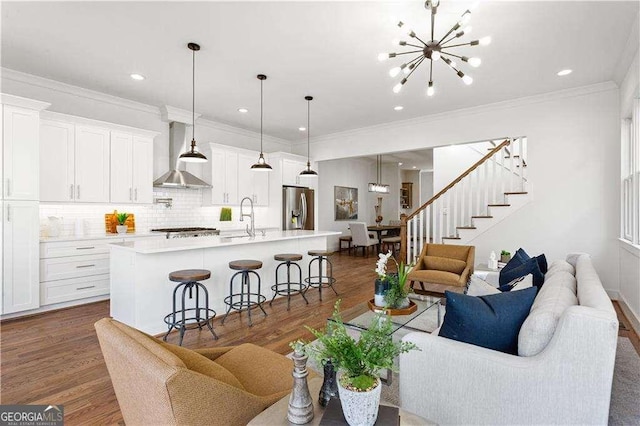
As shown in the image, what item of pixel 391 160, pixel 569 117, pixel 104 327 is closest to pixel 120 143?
pixel 104 327

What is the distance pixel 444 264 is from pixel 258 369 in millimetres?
3730

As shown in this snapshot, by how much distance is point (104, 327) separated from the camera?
129cm

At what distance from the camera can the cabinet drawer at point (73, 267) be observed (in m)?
4.04

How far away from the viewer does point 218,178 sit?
6.20 m

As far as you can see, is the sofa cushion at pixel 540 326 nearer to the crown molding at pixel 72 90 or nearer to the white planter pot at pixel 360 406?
the white planter pot at pixel 360 406

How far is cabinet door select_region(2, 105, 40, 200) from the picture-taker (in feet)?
12.0

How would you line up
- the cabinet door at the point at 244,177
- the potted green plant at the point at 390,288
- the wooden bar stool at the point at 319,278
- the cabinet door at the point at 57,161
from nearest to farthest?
1. the potted green plant at the point at 390,288
2. the cabinet door at the point at 57,161
3. the wooden bar stool at the point at 319,278
4. the cabinet door at the point at 244,177

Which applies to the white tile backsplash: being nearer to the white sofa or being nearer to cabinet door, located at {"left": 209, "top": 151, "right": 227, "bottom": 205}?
cabinet door, located at {"left": 209, "top": 151, "right": 227, "bottom": 205}

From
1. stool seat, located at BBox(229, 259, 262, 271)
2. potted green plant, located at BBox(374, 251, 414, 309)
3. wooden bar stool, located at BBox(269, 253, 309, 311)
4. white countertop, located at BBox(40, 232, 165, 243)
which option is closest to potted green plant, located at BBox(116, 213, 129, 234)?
white countertop, located at BBox(40, 232, 165, 243)

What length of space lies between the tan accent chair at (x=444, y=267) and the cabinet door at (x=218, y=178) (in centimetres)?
380

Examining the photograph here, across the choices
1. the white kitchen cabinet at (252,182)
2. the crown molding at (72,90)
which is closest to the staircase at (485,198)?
the white kitchen cabinet at (252,182)

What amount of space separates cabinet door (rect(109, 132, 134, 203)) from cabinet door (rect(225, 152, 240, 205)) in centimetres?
173

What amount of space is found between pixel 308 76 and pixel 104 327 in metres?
3.76

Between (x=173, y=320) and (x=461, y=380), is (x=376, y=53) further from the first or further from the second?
(x=173, y=320)
